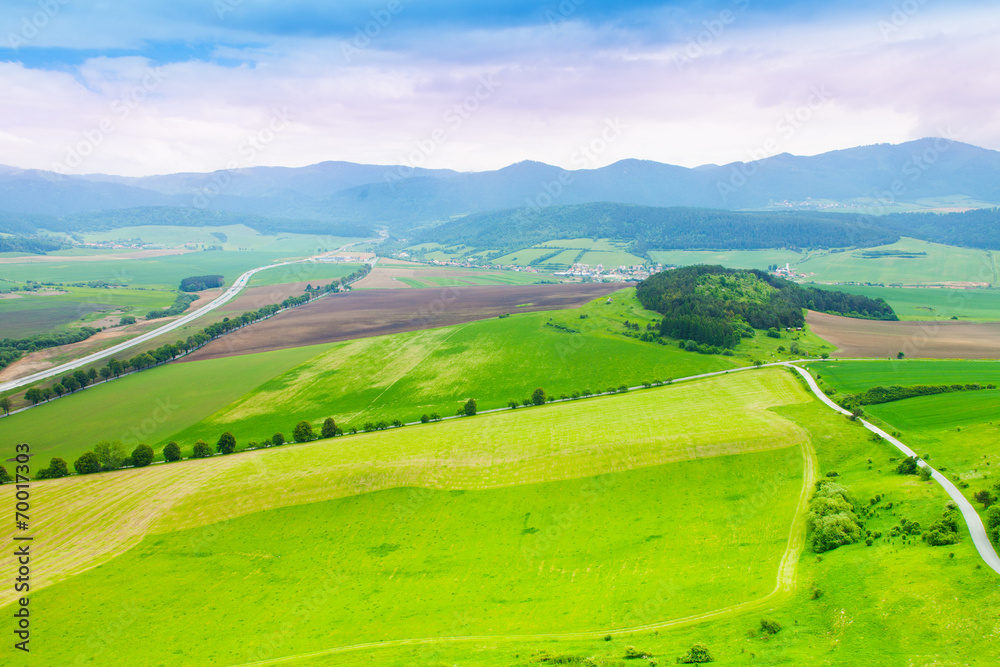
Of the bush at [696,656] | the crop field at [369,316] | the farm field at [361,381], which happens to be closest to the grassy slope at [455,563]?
the bush at [696,656]

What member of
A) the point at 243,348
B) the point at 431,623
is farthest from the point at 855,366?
the point at 243,348

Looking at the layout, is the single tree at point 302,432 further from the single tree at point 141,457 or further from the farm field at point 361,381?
the single tree at point 141,457

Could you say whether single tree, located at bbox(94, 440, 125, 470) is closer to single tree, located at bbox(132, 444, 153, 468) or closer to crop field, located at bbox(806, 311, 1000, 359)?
single tree, located at bbox(132, 444, 153, 468)

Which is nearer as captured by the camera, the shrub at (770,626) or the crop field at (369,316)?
the shrub at (770,626)

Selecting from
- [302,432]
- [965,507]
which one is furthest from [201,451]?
[965,507]

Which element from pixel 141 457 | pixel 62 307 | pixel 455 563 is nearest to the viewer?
pixel 455 563

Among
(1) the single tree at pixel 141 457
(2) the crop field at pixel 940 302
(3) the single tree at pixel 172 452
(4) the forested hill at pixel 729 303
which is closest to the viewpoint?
(1) the single tree at pixel 141 457

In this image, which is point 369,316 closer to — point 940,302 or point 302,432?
point 302,432
